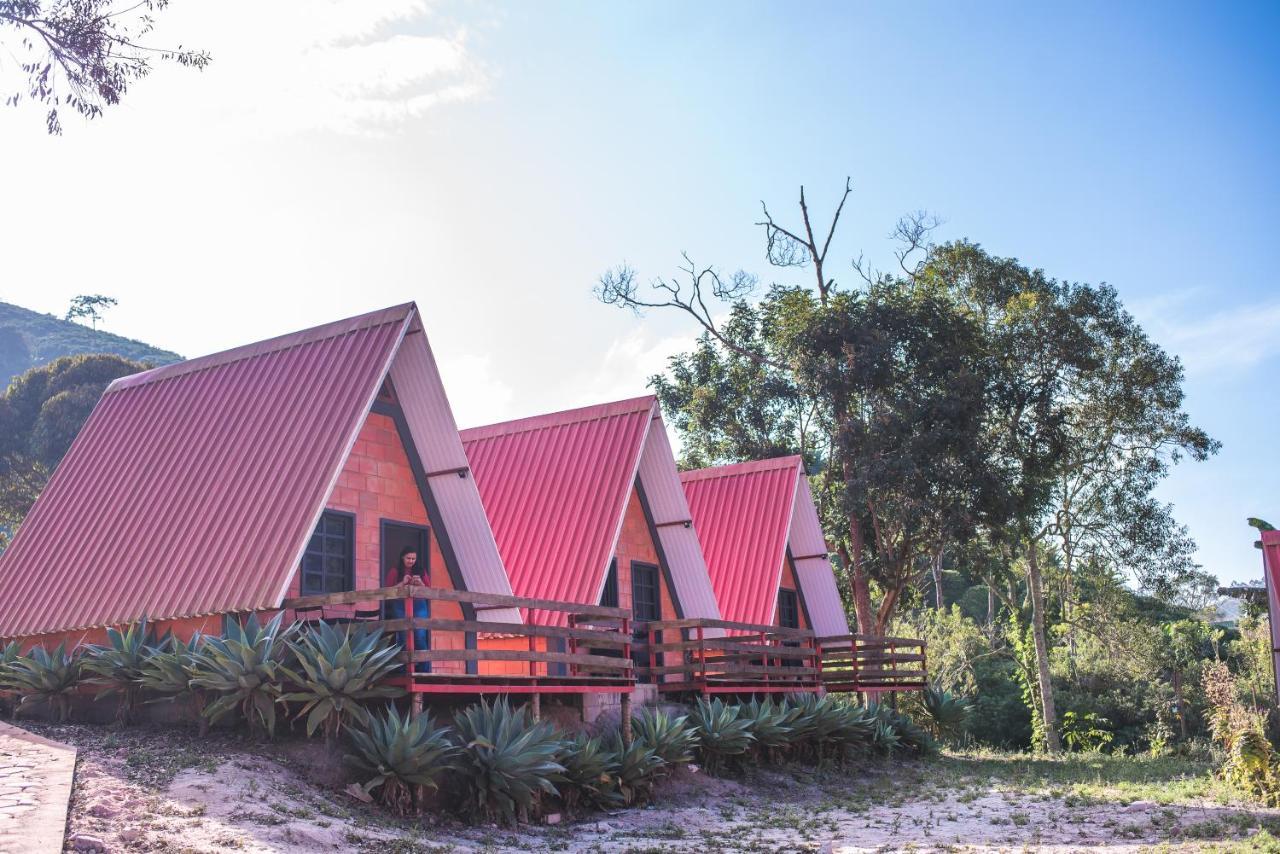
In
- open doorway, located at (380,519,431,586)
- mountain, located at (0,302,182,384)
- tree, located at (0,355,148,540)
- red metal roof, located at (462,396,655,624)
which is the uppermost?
mountain, located at (0,302,182,384)

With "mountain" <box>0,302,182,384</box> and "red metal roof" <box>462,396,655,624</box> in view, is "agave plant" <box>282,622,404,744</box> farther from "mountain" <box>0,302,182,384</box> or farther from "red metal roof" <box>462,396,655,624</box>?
"mountain" <box>0,302,182,384</box>

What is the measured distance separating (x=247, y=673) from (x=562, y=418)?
1049cm

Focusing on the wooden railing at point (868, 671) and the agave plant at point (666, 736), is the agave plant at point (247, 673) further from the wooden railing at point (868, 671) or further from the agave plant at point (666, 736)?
the wooden railing at point (868, 671)

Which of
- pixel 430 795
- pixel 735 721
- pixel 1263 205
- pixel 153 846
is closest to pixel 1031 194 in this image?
pixel 1263 205

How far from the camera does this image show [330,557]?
14.8m

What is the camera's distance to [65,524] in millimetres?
16172

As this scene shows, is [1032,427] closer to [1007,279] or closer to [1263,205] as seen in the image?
[1007,279]

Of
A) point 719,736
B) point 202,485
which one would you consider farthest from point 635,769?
point 202,485

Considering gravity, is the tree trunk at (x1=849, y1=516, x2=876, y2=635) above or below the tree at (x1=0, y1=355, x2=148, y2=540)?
below

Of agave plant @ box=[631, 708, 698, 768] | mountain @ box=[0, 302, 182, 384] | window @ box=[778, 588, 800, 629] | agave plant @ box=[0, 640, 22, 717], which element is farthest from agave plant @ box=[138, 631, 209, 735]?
mountain @ box=[0, 302, 182, 384]

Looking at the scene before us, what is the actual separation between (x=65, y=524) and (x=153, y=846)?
32.5 feet

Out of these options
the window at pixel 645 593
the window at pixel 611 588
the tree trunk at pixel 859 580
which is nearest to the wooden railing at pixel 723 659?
the window at pixel 645 593

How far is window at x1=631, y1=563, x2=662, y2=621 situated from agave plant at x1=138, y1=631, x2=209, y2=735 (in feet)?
31.1

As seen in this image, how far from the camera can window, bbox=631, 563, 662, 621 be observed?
2059 centimetres
